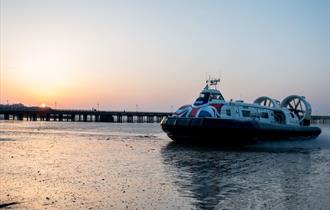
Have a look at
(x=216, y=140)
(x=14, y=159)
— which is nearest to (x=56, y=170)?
(x=14, y=159)

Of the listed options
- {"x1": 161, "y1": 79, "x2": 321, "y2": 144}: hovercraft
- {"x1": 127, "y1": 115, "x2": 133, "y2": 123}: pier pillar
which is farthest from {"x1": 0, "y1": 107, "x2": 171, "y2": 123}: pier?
{"x1": 161, "y1": 79, "x2": 321, "y2": 144}: hovercraft

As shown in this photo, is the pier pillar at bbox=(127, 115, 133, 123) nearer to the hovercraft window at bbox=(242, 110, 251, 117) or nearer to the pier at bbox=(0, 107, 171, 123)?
the pier at bbox=(0, 107, 171, 123)

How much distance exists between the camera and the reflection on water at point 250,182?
385 inches

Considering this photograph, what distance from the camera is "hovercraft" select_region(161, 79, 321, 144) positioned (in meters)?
26.7

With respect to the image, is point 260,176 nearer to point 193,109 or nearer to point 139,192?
point 139,192

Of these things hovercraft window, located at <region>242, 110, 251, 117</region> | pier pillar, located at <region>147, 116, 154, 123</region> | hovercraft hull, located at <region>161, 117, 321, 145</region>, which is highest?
hovercraft window, located at <region>242, 110, 251, 117</region>

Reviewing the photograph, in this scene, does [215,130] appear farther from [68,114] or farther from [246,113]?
[68,114]

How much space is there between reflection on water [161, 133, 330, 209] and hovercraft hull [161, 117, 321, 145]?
6934 millimetres

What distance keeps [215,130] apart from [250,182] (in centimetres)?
1377

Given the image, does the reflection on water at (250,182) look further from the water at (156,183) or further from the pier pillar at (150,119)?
the pier pillar at (150,119)

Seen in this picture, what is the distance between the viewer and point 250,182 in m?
12.7

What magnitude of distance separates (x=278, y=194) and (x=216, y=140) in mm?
15964

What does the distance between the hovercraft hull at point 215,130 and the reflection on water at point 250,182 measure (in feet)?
22.8

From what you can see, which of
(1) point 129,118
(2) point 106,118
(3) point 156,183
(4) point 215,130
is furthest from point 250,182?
(1) point 129,118
